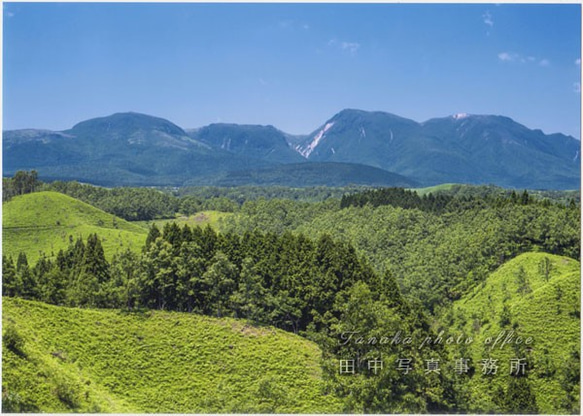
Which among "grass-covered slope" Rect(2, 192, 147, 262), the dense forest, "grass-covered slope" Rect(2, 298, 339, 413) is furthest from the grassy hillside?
"grass-covered slope" Rect(2, 192, 147, 262)

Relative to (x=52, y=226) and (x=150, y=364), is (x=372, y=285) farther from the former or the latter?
(x=52, y=226)

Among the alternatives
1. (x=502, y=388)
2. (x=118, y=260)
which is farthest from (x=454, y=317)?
(x=118, y=260)

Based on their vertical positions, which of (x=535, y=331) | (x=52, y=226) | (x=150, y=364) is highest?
(x=52, y=226)

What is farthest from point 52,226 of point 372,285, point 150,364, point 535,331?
point 535,331

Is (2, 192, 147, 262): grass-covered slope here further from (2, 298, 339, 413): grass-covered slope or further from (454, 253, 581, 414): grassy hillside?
(454, 253, 581, 414): grassy hillside

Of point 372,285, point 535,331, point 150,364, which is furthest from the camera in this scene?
point 372,285

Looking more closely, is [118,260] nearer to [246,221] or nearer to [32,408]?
[32,408]
